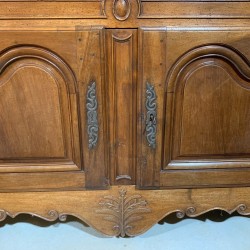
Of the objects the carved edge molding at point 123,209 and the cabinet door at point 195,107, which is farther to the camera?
the carved edge molding at point 123,209

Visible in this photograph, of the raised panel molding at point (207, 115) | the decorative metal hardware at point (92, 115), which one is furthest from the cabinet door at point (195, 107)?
the decorative metal hardware at point (92, 115)

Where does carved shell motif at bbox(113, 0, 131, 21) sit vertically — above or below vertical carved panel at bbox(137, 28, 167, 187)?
above

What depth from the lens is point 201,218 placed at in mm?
1060

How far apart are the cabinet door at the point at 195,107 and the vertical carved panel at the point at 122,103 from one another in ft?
0.09

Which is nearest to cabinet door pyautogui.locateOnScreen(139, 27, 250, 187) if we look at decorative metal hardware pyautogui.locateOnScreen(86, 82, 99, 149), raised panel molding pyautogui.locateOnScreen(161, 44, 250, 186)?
raised panel molding pyautogui.locateOnScreen(161, 44, 250, 186)

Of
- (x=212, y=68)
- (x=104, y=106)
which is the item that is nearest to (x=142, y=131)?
(x=104, y=106)

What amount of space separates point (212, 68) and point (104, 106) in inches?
10.4

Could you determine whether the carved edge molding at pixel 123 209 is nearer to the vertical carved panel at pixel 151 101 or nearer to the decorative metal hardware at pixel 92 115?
the vertical carved panel at pixel 151 101

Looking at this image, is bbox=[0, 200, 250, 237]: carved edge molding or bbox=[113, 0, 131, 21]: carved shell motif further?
bbox=[0, 200, 250, 237]: carved edge molding

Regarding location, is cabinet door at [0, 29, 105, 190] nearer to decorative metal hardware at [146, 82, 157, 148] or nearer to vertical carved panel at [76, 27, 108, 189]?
vertical carved panel at [76, 27, 108, 189]

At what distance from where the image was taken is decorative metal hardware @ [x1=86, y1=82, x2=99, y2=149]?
762mm

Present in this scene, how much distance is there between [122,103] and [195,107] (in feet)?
0.57

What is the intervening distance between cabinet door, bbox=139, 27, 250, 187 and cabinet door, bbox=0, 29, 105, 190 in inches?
5.0

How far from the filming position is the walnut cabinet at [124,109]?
0.71 m
